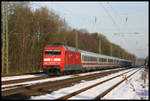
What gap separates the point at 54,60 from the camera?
2311cm

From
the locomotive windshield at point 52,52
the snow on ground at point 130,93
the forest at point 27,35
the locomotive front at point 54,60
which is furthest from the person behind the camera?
the forest at point 27,35

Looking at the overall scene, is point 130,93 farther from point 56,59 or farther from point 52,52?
point 52,52

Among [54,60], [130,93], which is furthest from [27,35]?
[130,93]

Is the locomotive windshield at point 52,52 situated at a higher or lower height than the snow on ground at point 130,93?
higher

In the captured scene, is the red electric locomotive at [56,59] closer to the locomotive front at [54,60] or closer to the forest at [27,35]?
the locomotive front at [54,60]

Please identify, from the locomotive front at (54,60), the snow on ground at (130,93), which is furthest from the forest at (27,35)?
the snow on ground at (130,93)

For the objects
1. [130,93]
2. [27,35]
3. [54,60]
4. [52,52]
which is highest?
[27,35]

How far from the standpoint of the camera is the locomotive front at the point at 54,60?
898 inches

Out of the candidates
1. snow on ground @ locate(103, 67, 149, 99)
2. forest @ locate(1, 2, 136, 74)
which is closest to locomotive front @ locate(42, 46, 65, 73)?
forest @ locate(1, 2, 136, 74)

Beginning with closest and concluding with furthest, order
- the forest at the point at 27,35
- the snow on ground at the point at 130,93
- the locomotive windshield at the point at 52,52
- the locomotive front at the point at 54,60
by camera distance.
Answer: the snow on ground at the point at 130,93 → the locomotive front at the point at 54,60 → the locomotive windshield at the point at 52,52 → the forest at the point at 27,35

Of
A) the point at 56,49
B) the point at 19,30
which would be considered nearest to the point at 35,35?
the point at 19,30

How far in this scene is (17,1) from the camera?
29578 millimetres

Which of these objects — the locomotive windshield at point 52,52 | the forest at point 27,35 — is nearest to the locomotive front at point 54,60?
the locomotive windshield at point 52,52

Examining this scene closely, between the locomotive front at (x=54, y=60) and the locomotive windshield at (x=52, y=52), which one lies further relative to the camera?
the locomotive windshield at (x=52, y=52)
